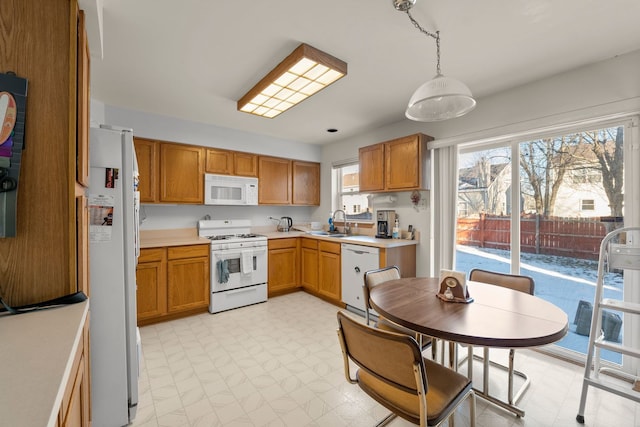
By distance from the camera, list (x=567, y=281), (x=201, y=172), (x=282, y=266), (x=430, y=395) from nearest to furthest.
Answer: (x=430, y=395) < (x=567, y=281) < (x=201, y=172) < (x=282, y=266)

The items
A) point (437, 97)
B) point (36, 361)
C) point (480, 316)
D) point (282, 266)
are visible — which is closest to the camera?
point (36, 361)

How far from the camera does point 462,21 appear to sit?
1.72m

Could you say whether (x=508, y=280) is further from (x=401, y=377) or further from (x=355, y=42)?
(x=355, y=42)

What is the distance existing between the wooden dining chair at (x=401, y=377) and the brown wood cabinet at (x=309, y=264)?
8.58 ft

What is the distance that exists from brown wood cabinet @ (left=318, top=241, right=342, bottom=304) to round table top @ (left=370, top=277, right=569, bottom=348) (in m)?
1.76

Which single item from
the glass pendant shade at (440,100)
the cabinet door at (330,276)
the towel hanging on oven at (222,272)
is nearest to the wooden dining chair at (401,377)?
the glass pendant shade at (440,100)

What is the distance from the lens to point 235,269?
3570mm

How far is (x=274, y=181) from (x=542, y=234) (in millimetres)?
3472

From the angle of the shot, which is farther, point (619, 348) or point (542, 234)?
point (542, 234)

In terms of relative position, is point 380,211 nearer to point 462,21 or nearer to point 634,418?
point 462,21

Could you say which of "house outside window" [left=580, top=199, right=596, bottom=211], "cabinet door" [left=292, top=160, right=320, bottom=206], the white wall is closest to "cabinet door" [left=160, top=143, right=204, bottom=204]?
"cabinet door" [left=292, top=160, right=320, bottom=206]

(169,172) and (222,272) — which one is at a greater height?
(169,172)

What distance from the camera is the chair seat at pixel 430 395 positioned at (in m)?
1.16

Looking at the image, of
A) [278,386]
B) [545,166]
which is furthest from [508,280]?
[278,386]
